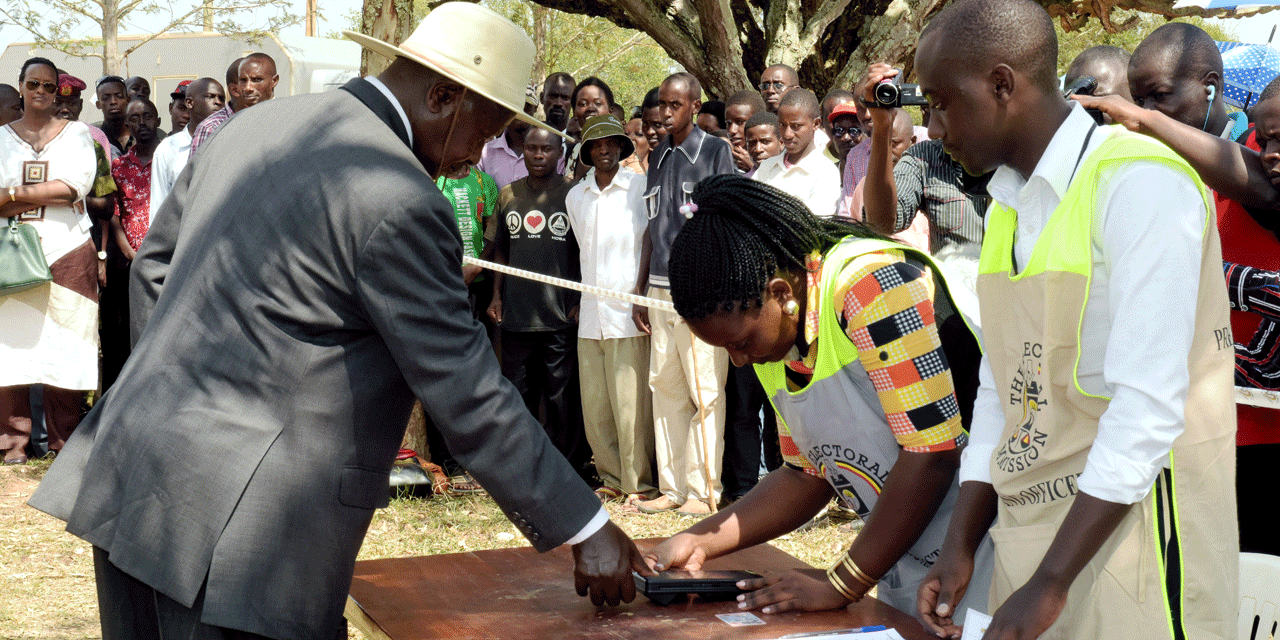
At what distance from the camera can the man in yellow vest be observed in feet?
5.19

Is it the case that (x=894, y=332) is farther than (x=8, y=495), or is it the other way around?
(x=8, y=495)

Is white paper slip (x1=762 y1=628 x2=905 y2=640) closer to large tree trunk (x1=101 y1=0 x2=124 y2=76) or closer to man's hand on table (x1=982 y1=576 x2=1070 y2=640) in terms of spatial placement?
man's hand on table (x1=982 y1=576 x2=1070 y2=640)

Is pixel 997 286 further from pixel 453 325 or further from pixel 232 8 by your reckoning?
pixel 232 8

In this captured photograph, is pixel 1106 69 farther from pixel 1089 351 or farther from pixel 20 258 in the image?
pixel 20 258

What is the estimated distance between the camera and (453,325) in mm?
2160

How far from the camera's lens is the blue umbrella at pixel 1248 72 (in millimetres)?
4676

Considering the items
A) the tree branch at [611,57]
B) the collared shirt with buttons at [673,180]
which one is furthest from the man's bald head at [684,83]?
the tree branch at [611,57]

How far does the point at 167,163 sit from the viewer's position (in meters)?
6.54

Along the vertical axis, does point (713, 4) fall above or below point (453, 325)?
above

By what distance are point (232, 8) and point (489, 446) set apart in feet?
53.2

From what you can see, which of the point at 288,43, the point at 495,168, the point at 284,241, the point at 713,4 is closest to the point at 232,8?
the point at 288,43

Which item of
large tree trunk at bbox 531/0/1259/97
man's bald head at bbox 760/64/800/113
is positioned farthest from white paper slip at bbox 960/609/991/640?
large tree trunk at bbox 531/0/1259/97

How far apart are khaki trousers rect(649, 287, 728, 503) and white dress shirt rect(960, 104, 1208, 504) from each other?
13.4ft

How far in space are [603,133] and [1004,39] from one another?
14.6 feet
